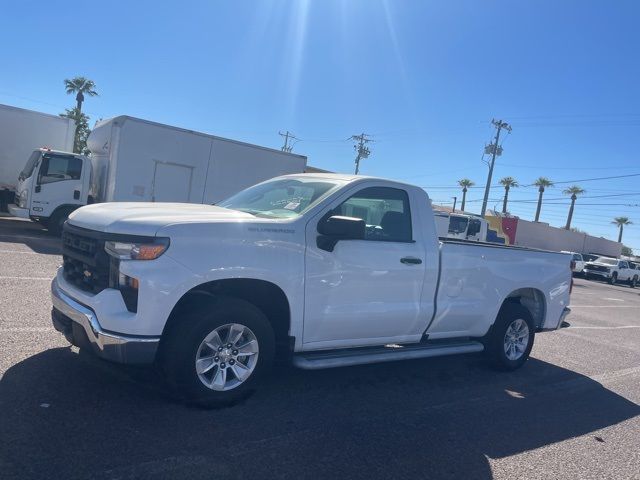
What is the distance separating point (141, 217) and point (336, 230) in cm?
152

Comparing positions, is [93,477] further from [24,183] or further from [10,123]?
[10,123]

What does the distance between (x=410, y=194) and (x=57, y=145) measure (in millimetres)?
15100

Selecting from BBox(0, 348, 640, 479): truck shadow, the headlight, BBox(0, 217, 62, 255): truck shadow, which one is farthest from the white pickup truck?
BBox(0, 217, 62, 255): truck shadow

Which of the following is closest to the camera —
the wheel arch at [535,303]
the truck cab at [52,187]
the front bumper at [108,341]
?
the front bumper at [108,341]

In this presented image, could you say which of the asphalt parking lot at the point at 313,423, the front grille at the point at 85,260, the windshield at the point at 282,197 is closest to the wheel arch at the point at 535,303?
the asphalt parking lot at the point at 313,423

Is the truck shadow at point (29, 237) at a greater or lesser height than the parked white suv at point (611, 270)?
lesser

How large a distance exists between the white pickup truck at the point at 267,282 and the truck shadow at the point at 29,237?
855 cm

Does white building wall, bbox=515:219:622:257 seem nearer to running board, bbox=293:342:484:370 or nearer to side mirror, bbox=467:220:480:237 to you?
side mirror, bbox=467:220:480:237

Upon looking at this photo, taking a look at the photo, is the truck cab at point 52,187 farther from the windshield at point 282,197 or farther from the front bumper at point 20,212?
the windshield at point 282,197

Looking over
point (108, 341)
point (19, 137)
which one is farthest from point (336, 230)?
point (19, 137)

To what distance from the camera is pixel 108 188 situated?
14.3 metres

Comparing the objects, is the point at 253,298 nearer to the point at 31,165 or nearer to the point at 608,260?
the point at 31,165

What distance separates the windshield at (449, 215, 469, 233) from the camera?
25.4m

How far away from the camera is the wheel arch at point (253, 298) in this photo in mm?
4188
